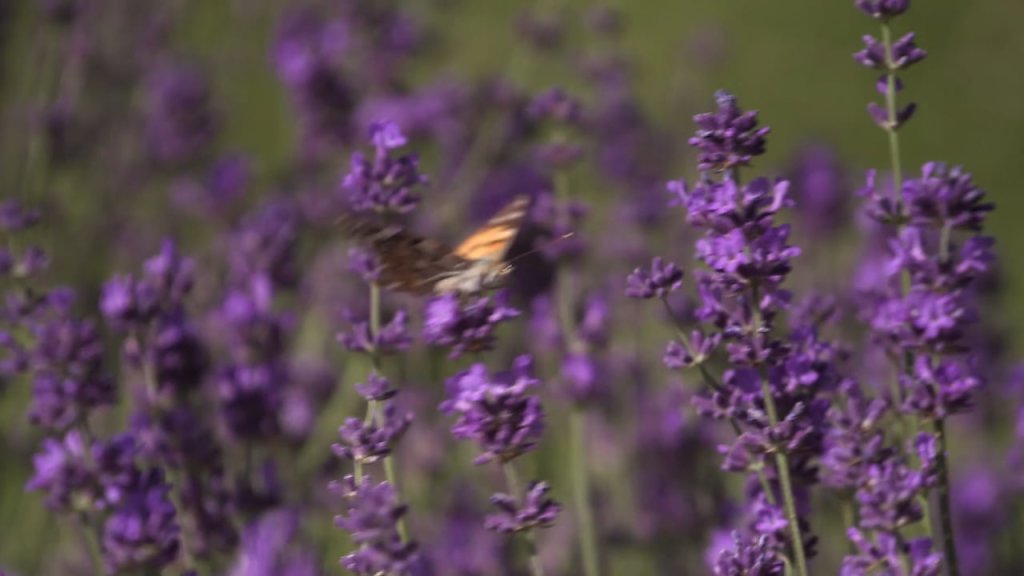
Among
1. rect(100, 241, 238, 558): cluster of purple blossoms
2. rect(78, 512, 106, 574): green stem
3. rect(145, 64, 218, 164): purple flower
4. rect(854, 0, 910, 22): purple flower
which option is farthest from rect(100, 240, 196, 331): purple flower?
Answer: rect(145, 64, 218, 164): purple flower

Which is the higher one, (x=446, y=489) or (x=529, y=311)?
(x=529, y=311)

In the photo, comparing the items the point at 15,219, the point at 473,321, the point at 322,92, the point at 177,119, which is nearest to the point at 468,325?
the point at 473,321

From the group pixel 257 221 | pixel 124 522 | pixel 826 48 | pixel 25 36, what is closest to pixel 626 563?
pixel 257 221

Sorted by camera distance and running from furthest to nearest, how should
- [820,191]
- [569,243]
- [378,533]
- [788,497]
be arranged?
1. [820,191]
2. [569,243]
3. [788,497]
4. [378,533]

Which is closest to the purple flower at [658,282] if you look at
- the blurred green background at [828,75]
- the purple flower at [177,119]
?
the purple flower at [177,119]

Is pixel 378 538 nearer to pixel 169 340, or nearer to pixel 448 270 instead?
pixel 448 270

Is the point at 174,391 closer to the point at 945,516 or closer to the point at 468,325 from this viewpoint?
the point at 468,325
